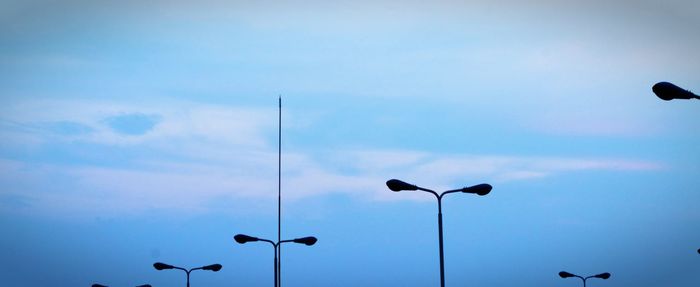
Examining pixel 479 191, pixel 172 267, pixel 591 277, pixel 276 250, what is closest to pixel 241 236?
pixel 276 250

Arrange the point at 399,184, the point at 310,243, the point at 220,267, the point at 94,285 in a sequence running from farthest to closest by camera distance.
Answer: the point at 94,285 → the point at 220,267 → the point at 310,243 → the point at 399,184

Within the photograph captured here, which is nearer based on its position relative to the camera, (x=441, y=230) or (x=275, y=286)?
(x=441, y=230)

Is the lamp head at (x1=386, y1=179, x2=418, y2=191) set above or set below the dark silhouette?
above

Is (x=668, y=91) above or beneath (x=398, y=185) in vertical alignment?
beneath

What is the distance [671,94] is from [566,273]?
58300 mm

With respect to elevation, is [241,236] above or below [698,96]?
above

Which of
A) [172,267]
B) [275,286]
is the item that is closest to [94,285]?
[172,267]

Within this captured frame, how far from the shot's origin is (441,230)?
1481 inches

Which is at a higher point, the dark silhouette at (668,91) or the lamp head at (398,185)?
the lamp head at (398,185)

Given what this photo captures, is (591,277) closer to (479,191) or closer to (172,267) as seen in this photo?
(172,267)

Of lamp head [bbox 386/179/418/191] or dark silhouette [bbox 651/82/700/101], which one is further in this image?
lamp head [bbox 386/179/418/191]

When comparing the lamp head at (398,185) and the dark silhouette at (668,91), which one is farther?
the lamp head at (398,185)

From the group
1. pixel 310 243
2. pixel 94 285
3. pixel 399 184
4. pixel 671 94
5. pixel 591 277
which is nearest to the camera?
pixel 671 94

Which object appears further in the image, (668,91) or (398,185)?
(398,185)
